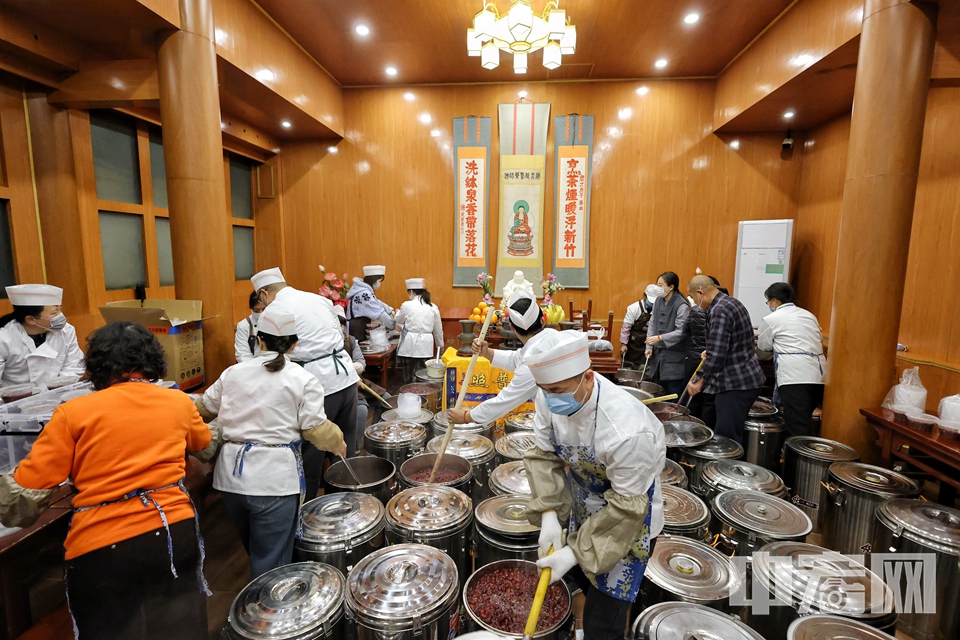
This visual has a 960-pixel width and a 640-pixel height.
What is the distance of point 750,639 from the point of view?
4.90ft

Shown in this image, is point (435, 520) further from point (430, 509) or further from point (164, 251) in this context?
point (164, 251)

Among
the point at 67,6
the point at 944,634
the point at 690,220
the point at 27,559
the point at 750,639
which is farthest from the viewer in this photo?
the point at 690,220

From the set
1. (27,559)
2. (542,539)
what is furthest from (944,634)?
(27,559)

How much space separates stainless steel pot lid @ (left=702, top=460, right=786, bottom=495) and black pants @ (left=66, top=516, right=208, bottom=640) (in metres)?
2.75

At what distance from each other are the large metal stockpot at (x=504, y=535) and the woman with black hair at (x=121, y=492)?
1.27 metres

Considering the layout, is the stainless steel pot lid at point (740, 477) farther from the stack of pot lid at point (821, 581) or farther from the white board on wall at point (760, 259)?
the white board on wall at point (760, 259)

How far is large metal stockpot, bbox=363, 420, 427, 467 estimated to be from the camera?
9.96 ft

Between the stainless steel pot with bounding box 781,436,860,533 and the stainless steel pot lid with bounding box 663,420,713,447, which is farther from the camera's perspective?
the stainless steel pot lid with bounding box 663,420,713,447

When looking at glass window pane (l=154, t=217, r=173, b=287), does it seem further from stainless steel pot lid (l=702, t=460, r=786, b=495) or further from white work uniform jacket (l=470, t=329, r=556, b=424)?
stainless steel pot lid (l=702, t=460, r=786, b=495)

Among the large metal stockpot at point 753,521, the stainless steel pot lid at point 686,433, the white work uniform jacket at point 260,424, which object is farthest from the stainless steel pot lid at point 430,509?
the stainless steel pot lid at point 686,433

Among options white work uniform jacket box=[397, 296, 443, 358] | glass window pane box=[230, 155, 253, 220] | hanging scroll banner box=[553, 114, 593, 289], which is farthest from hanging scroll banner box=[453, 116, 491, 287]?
glass window pane box=[230, 155, 253, 220]

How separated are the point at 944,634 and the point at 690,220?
5.89m

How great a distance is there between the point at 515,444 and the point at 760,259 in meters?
5.44

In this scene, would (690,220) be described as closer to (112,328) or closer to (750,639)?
(750,639)
